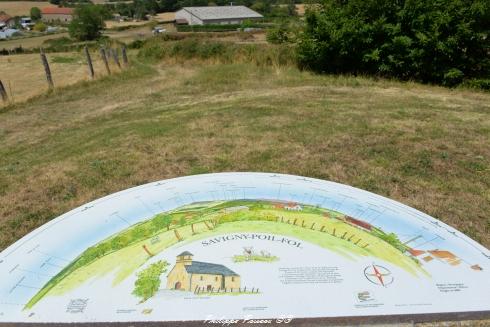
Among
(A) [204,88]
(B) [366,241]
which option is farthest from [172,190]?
(A) [204,88]

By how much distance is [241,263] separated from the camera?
2.97 m

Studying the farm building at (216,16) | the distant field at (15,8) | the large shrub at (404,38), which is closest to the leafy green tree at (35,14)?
the distant field at (15,8)

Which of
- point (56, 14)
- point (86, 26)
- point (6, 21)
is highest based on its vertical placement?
point (86, 26)

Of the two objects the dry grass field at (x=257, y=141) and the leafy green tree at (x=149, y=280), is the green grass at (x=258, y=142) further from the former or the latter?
the leafy green tree at (x=149, y=280)

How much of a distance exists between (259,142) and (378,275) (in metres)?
4.06

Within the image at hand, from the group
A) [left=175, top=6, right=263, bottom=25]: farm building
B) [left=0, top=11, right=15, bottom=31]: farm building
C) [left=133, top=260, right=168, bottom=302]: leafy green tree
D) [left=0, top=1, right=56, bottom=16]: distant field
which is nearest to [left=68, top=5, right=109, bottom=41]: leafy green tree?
[left=175, top=6, right=263, bottom=25]: farm building

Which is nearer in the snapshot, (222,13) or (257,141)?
(257,141)

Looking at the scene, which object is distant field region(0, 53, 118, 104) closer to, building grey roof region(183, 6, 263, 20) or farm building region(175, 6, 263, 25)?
farm building region(175, 6, 263, 25)

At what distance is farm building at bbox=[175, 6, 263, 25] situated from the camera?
63031 mm

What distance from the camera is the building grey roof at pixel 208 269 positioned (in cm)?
288

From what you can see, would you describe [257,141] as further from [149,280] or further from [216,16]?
[216,16]

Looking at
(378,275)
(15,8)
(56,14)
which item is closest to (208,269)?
(378,275)

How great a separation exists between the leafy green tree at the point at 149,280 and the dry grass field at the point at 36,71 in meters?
13.7

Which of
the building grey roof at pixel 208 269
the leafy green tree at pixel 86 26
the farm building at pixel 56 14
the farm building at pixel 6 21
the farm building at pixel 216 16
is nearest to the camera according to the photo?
the building grey roof at pixel 208 269
